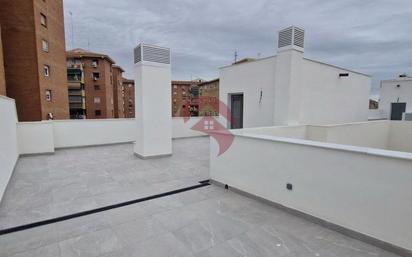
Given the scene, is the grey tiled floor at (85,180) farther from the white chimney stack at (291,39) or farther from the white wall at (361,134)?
the white chimney stack at (291,39)

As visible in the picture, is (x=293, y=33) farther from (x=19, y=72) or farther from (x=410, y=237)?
(x=19, y=72)

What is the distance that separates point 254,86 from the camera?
7.53 m

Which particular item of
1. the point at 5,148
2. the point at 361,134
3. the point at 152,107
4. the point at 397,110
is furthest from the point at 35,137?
the point at 397,110

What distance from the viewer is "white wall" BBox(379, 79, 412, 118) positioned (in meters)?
14.0

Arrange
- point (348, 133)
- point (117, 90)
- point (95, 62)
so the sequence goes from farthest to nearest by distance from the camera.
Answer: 1. point (117, 90)
2. point (95, 62)
3. point (348, 133)

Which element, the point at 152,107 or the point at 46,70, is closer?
the point at 152,107

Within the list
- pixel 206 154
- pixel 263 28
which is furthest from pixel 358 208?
pixel 263 28

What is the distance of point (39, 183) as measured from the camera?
160 inches

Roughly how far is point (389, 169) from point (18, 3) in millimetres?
19832

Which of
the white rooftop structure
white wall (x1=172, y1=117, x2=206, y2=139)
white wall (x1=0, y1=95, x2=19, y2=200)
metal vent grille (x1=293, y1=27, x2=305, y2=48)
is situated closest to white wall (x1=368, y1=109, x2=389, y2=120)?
the white rooftop structure

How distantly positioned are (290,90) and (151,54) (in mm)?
4209

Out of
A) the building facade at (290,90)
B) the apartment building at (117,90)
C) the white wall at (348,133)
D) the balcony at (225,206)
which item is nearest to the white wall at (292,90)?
the building facade at (290,90)

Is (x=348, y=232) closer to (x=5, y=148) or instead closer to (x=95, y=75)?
(x=5, y=148)

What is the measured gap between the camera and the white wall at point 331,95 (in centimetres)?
706
